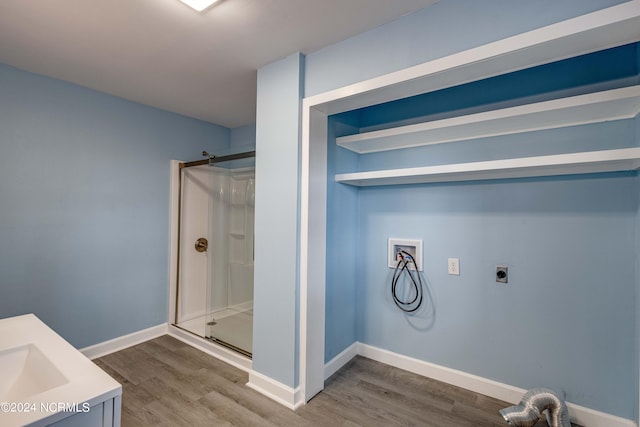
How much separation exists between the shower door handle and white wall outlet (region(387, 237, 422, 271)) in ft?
7.13

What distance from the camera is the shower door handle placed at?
3.43 metres

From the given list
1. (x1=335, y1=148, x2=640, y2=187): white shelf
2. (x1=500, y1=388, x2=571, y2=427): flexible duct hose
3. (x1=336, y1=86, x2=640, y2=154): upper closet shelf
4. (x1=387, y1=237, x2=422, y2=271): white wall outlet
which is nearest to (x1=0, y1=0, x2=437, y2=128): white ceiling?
(x1=336, y1=86, x2=640, y2=154): upper closet shelf

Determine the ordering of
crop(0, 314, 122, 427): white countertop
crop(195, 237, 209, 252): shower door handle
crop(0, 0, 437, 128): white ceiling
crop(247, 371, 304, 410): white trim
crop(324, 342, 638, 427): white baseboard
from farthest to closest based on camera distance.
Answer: crop(195, 237, 209, 252): shower door handle
crop(247, 371, 304, 410): white trim
crop(324, 342, 638, 427): white baseboard
crop(0, 0, 437, 128): white ceiling
crop(0, 314, 122, 427): white countertop

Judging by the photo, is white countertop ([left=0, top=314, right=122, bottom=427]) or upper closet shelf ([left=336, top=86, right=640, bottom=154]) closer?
white countertop ([left=0, top=314, right=122, bottom=427])

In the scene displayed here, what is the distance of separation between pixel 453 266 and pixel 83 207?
323 cm

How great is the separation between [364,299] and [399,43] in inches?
80.5

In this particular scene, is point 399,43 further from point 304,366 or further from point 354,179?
point 304,366

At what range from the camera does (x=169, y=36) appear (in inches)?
71.7

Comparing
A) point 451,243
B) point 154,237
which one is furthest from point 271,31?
point 154,237

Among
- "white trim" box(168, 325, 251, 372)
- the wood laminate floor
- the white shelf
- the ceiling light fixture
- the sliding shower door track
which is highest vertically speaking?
the ceiling light fixture

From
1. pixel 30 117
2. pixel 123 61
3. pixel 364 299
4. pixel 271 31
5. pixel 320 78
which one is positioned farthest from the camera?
pixel 364 299

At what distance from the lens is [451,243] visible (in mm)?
2248

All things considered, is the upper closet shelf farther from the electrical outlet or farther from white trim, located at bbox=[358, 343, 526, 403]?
white trim, located at bbox=[358, 343, 526, 403]

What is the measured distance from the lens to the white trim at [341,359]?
2312 millimetres
